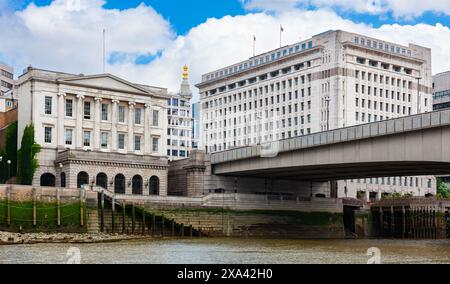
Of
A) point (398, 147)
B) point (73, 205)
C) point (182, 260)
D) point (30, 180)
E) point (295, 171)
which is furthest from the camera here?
point (30, 180)

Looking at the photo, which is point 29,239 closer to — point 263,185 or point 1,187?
point 1,187

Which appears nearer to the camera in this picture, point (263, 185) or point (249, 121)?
point (263, 185)

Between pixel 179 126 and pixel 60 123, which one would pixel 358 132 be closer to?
pixel 60 123

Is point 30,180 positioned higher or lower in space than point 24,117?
lower

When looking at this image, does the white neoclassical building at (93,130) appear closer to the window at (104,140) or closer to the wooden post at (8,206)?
the window at (104,140)

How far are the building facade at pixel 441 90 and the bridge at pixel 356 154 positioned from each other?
72654 millimetres

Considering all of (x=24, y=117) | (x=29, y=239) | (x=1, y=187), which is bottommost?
(x=29, y=239)

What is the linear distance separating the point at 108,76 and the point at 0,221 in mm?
32631

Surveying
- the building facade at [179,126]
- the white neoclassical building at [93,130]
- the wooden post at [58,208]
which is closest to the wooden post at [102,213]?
the wooden post at [58,208]

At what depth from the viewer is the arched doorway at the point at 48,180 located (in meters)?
84.8

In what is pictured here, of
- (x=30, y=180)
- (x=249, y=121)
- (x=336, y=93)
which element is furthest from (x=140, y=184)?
(x=249, y=121)

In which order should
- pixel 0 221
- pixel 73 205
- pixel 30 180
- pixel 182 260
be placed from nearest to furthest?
pixel 182 260
pixel 0 221
pixel 73 205
pixel 30 180

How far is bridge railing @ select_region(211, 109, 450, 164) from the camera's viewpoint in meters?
51.3

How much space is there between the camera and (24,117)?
8631cm
